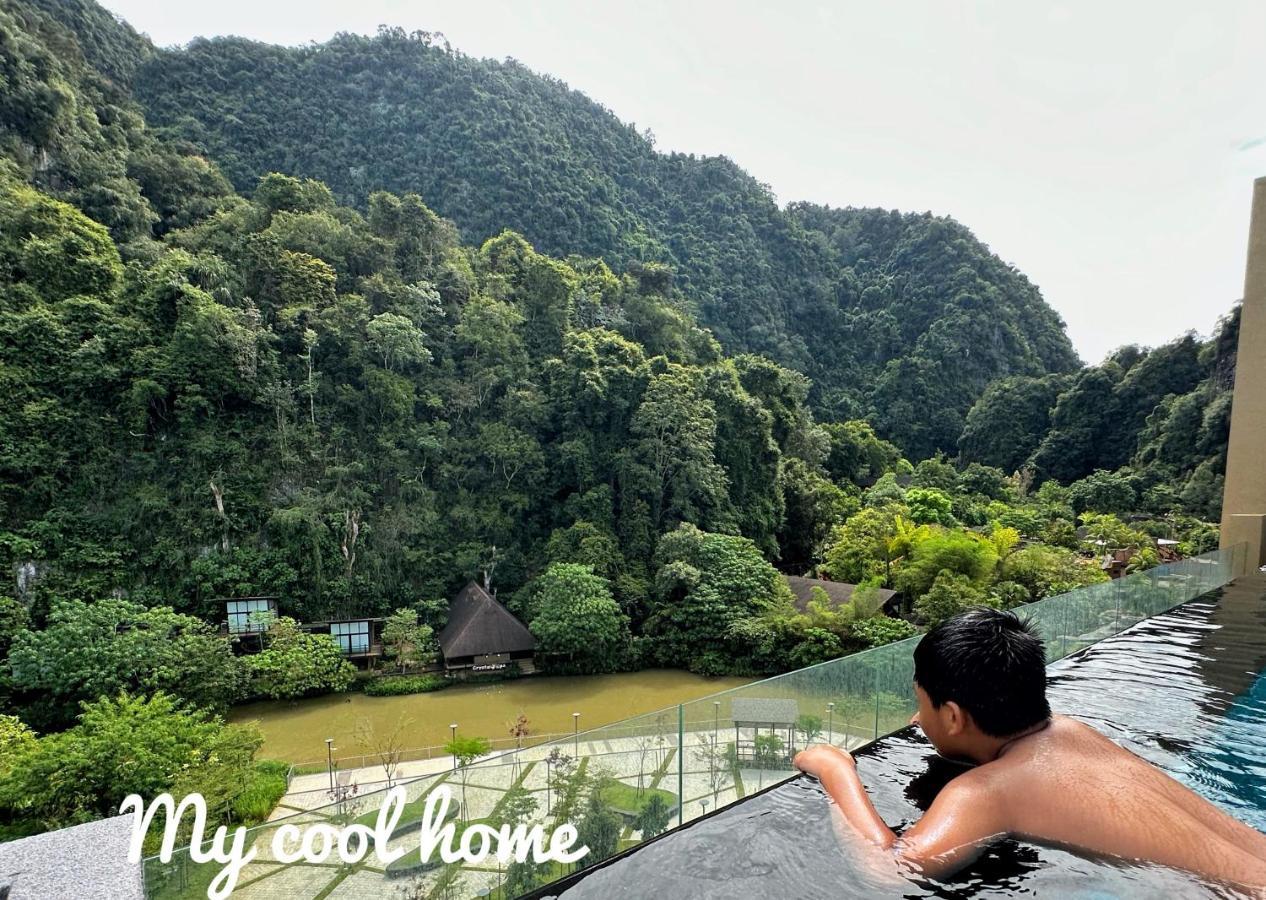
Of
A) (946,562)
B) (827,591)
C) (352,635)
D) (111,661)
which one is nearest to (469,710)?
(352,635)

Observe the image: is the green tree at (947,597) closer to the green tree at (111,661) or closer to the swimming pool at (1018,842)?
the swimming pool at (1018,842)

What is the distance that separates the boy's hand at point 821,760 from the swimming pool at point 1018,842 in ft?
0.30

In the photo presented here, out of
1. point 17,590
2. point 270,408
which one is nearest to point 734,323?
point 270,408

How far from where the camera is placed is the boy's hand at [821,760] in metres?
2.20

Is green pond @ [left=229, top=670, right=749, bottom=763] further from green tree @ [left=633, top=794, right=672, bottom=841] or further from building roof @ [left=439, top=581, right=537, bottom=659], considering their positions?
green tree @ [left=633, top=794, right=672, bottom=841]

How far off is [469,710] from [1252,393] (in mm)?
18296

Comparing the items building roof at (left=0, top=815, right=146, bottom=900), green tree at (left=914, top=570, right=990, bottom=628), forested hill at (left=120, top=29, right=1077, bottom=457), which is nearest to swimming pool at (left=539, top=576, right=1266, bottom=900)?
building roof at (left=0, top=815, right=146, bottom=900)

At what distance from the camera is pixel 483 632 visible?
59.9 ft

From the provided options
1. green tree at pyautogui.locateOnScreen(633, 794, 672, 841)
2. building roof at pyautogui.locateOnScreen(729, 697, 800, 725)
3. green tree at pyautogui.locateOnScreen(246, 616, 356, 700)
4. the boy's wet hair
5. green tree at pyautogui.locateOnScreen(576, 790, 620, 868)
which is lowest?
green tree at pyautogui.locateOnScreen(246, 616, 356, 700)

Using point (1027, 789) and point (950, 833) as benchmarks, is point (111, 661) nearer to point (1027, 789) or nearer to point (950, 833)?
point (950, 833)

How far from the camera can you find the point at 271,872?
7.97 ft

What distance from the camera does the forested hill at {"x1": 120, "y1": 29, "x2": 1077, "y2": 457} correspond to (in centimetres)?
4072

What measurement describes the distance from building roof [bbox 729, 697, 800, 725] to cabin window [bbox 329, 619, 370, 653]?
17.3 meters

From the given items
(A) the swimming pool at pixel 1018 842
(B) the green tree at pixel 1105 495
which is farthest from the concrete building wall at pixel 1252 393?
(B) the green tree at pixel 1105 495
